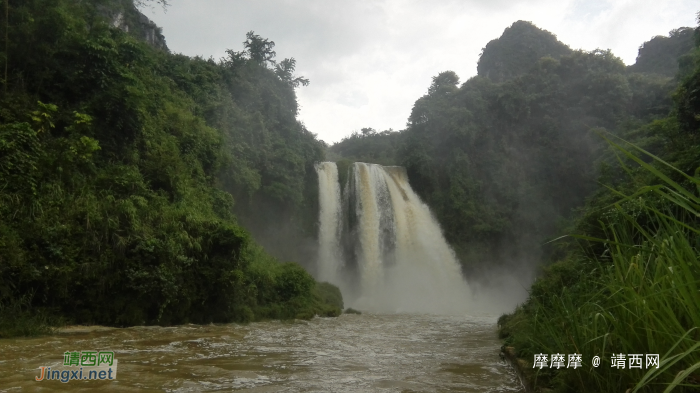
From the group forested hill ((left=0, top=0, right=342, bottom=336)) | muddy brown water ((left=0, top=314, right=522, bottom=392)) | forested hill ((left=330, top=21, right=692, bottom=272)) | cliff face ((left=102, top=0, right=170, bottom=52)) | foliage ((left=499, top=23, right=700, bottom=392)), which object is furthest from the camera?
forested hill ((left=330, top=21, right=692, bottom=272))

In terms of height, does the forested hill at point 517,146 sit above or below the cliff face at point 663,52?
below

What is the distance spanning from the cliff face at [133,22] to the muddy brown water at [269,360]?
16.1 meters

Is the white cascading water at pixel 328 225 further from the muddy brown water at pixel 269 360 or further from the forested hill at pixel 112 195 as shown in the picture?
the muddy brown water at pixel 269 360

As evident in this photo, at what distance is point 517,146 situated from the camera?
2802 centimetres

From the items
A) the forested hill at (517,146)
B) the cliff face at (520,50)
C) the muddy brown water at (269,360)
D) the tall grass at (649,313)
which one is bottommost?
the muddy brown water at (269,360)

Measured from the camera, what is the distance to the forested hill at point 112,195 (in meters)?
8.61

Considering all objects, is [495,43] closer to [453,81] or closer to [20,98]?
[453,81]

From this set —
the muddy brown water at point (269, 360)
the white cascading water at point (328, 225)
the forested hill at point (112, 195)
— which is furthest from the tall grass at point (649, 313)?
the white cascading water at point (328, 225)

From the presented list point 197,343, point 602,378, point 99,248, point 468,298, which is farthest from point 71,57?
point 468,298

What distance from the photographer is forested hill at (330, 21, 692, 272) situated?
2544 cm

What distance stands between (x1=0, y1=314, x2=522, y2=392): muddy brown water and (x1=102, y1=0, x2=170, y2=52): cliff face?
16.1 metres

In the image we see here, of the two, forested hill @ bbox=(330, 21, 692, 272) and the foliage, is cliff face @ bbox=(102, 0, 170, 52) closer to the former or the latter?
forested hill @ bbox=(330, 21, 692, 272)

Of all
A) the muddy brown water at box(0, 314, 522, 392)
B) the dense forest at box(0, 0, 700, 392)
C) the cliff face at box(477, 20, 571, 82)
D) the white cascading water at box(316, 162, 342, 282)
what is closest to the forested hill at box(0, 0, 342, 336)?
the dense forest at box(0, 0, 700, 392)

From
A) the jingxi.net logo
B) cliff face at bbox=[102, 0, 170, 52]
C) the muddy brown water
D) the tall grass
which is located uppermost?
cliff face at bbox=[102, 0, 170, 52]
